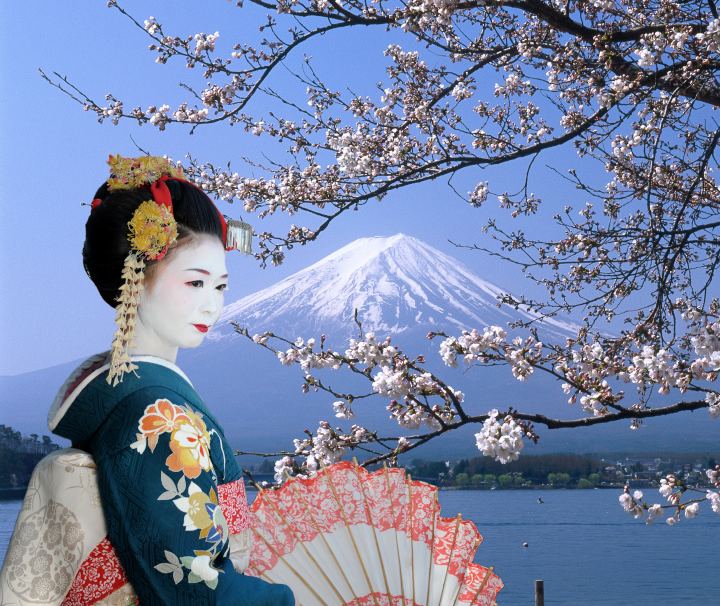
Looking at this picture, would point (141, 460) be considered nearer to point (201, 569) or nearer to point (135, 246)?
point (201, 569)

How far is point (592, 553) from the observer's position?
184ft

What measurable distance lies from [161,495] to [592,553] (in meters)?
59.0

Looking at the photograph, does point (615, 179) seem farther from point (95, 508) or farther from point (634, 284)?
point (95, 508)

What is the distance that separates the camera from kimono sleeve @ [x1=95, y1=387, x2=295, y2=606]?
5.95 feet

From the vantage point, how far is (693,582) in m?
A: 46.0

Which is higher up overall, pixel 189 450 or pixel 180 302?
pixel 180 302

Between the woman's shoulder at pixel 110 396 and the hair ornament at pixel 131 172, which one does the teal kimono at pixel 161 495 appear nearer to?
the woman's shoulder at pixel 110 396

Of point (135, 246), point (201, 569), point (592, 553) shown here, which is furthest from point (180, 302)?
point (592, 553)

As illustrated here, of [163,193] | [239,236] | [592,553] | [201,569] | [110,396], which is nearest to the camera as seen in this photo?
[201,569]

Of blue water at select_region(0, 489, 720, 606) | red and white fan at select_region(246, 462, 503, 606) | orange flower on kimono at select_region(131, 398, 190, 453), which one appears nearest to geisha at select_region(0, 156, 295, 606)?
orange flower on kimono at select_region(131, 398, 190, 453)

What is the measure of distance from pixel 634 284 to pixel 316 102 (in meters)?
3.03

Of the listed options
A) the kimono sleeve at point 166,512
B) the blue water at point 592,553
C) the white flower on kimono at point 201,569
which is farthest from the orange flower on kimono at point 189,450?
the blue water at point 592,553

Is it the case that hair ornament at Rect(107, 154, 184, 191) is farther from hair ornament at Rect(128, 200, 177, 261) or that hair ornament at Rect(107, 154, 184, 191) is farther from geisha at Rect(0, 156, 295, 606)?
hair ornament at Rect(128, 200, 177, 261)

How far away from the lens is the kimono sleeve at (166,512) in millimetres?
1814
